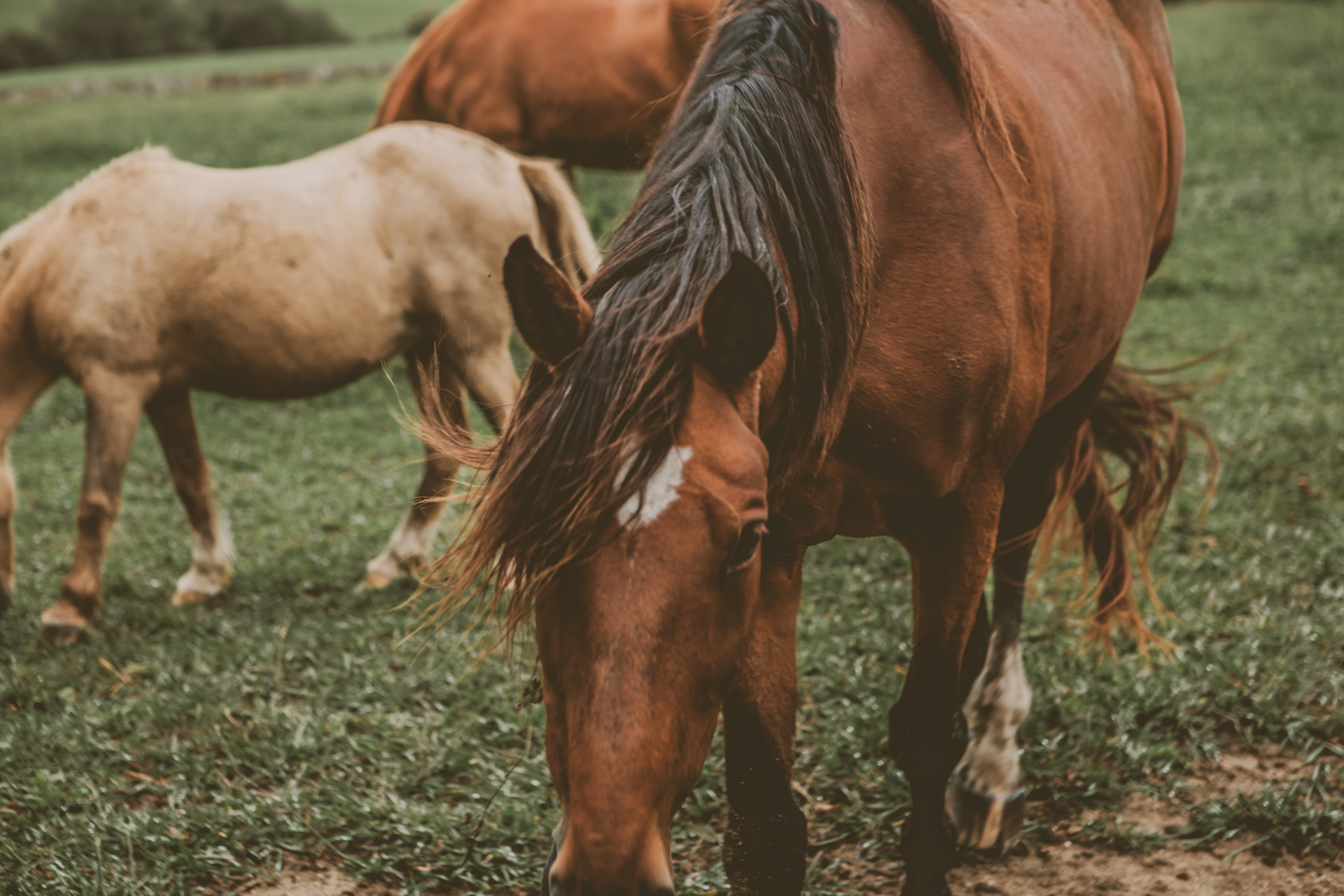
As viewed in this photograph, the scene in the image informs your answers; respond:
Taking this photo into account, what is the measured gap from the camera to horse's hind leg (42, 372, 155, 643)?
12.2ft

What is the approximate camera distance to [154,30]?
1657 inches

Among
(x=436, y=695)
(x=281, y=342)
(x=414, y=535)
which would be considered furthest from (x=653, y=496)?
(x=414, y=535)

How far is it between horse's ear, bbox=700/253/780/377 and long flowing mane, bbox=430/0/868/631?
0.11 ft

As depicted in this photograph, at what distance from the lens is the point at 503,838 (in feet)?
8.56

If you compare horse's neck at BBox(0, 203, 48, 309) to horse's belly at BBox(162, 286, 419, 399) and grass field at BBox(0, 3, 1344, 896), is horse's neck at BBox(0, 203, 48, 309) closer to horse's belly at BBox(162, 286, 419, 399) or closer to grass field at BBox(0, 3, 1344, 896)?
horse's belly at BBox(162, 286, 419, 399)

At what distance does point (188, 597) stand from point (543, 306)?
10.9 ft

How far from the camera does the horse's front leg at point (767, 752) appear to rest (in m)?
1.94

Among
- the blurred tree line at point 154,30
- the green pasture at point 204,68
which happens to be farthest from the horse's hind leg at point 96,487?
the blurred tree line at point 154,30

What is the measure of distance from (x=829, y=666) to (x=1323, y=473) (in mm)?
2593

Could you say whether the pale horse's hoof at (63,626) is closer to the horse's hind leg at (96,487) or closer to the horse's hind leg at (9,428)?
the horse's hind leg at (96,487)

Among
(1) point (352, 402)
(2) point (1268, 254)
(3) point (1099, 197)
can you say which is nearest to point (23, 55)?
(1) point (352, 402)

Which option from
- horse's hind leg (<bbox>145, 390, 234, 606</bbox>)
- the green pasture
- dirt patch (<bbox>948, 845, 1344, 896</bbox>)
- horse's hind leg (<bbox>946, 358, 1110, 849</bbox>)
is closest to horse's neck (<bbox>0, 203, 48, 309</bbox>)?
horse's hind leg (<bbox>145, 390, 234, 606</bbox>)

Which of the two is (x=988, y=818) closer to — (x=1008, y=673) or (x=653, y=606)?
(x=1008, y=673)

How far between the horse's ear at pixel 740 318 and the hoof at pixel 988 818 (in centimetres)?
169
